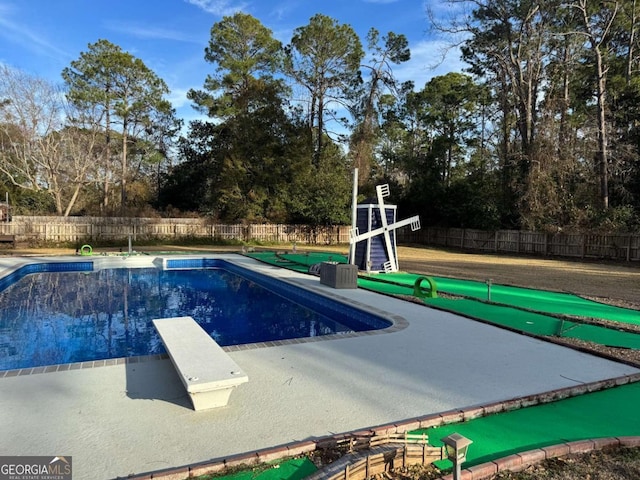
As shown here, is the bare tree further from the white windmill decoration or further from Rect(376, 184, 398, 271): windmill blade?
Rect(376, 184, 398, 271): windmill blade

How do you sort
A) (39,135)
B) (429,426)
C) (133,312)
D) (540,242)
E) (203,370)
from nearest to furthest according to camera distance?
(429,426) < (203,370) < (133,312) < (39,135) < (540,242)

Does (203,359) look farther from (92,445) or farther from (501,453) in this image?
(501,453)

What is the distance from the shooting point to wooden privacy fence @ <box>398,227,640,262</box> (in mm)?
17031

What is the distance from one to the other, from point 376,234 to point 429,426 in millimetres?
8133

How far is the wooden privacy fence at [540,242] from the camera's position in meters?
17.0

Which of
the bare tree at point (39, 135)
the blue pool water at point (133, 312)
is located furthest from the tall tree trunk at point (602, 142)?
the bare tree at point (39, 135)

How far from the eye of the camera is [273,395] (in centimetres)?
332

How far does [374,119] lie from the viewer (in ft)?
89.1

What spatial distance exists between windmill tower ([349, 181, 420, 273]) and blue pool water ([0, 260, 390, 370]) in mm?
2633

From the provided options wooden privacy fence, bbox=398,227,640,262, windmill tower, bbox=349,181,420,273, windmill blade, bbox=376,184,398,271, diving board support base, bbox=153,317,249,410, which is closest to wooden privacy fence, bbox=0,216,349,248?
wooden privacy fence, bbox=398,227,640,262

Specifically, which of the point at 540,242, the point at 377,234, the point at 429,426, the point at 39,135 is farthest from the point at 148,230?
the point at 429,426

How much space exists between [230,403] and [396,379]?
154 cm

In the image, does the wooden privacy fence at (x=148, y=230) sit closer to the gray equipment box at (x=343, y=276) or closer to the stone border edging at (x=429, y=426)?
the gray equipment box at (x=343, y=276)

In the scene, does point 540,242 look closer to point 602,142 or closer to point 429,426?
point 602,142
